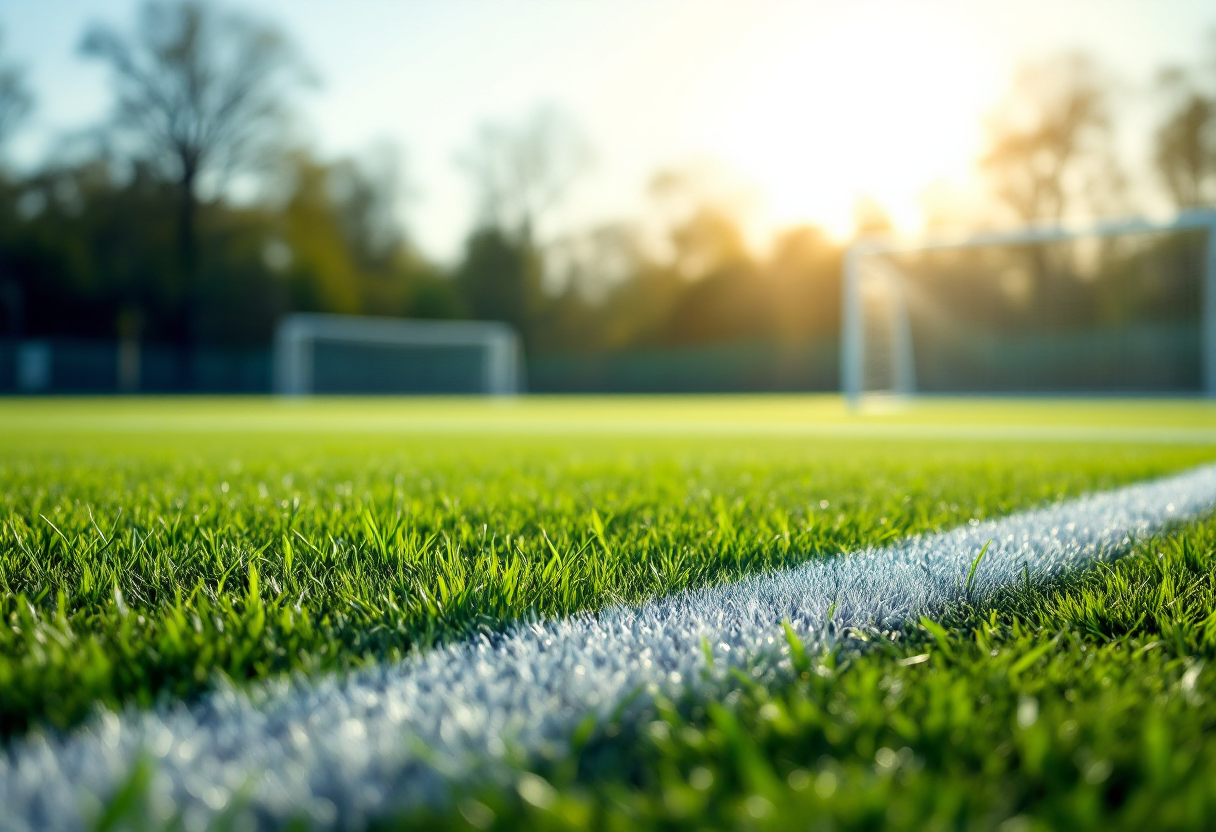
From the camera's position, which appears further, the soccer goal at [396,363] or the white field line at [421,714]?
the soccer goal at [396,363]

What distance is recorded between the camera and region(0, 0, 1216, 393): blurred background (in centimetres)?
2344

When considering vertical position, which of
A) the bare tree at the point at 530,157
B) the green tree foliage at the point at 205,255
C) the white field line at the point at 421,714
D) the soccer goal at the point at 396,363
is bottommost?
the white field line at the point at 421,714

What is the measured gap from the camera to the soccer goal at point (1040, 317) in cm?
1700

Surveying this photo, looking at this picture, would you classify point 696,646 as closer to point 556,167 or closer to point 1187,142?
point 1187,142

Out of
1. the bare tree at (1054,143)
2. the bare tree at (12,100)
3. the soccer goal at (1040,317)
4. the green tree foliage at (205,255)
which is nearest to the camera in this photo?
the soccer goal at (1040,317)

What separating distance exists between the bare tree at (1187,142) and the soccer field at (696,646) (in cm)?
2460

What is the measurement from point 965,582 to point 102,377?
35.3 metres

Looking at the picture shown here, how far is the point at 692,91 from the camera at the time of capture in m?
29.6

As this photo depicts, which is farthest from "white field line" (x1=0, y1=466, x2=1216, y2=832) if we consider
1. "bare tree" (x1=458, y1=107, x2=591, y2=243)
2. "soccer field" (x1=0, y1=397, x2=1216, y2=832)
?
"bare tree" (x1=458, y1=107, x2=591, y2=243)

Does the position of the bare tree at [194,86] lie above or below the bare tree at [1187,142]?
above

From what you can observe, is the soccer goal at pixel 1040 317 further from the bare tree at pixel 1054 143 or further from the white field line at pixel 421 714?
the white field line at pixel 421 714

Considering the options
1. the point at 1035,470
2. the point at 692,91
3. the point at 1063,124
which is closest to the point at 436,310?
the point at 692,91

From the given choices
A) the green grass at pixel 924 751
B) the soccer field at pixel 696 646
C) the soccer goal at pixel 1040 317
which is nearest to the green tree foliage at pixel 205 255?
the soccer goal at pixel 1040 317

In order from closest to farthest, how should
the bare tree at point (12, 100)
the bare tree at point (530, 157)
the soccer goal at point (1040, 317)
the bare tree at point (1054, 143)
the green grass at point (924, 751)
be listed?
the green grass at point (924, 751), the soccer goal at point (1040, 317), the bare tree at point (1054, 143), the bare tree at point (12, 100), the bare tree at point (530, 157)
